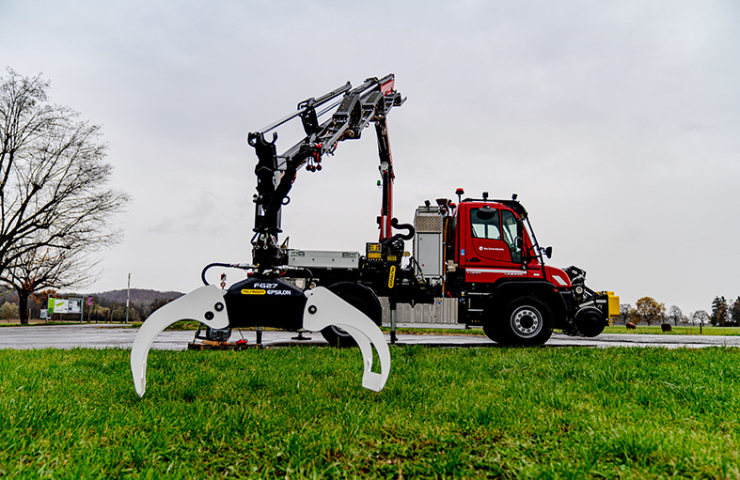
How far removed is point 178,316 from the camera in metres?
3.47

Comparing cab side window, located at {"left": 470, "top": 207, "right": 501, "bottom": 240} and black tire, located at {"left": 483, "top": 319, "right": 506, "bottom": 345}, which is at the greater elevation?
cab side window, located at {"left": 470, "top": 207, "right": 501, "bottom": 240}

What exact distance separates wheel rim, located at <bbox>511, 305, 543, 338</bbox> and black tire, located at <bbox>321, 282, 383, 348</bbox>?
2.72m

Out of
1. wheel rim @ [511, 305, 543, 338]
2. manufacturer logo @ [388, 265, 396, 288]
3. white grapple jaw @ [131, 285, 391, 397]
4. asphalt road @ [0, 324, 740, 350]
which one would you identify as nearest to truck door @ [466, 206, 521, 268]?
wheel rim @ [511, 305, 543, 338]

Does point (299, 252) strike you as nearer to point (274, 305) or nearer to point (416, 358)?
point (416, 358)

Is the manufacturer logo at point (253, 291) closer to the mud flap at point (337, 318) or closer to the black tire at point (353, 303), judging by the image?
the mud flap at point (337, 318)

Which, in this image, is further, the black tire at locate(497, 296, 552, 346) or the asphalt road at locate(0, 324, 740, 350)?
the asphalt road at locate(0, 324, 740, 350)

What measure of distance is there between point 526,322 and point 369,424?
7.34 metres

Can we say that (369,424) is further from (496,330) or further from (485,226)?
(485,226)

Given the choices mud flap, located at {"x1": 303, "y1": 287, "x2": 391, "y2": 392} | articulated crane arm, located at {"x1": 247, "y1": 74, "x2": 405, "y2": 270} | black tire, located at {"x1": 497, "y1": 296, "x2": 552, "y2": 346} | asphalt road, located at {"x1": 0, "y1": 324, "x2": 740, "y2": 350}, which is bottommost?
asphalt road, located at {"x1": 0, "y1": 324, "x2": 740, "y2": 350}

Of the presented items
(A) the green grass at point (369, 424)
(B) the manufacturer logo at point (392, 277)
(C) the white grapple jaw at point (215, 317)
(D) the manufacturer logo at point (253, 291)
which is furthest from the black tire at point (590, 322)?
(D) the manufacturer logo at point (253, 291)

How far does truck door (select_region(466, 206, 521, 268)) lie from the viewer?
1003 cm

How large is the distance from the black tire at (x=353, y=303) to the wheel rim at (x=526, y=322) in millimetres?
2722

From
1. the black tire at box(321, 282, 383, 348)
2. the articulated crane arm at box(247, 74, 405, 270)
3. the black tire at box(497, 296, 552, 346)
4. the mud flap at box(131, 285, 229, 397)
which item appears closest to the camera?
the mud flap at box(131, 285, 229, 397)

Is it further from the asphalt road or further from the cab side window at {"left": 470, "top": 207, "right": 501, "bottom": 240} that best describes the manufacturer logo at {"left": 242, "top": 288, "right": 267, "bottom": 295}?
the cab side window at {"left": 470, "top": 207, "right": 501, "bottom": 240}
